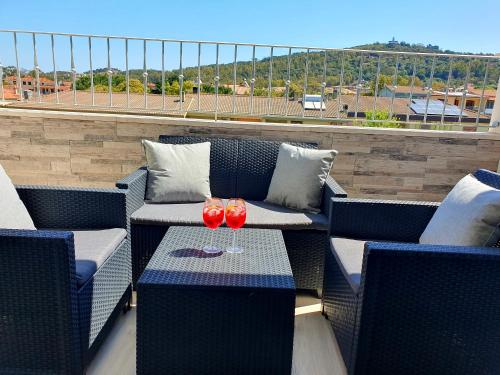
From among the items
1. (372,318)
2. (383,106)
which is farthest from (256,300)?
(383,106)

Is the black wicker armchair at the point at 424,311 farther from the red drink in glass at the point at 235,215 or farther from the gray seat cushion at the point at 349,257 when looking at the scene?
the red drink in glass at the point at 235,215

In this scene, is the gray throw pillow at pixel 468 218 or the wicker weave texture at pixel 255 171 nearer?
the gray throw pillow at pixel 468 218

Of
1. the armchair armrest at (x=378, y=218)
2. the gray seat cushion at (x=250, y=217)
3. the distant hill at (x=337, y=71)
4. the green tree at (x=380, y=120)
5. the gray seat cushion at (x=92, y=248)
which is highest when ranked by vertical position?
the distant hill at (x=337, y=71)

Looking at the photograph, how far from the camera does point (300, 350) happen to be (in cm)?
204

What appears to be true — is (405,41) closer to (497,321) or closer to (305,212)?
(305,212)

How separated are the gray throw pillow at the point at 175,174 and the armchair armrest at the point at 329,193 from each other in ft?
2.56

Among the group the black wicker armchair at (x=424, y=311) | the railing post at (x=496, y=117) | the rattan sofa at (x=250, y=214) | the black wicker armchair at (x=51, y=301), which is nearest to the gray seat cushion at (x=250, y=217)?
the rattan sofa at (x=250, y=214)

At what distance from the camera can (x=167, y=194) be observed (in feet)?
8.86

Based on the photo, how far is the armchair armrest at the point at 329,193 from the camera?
94.5 inches

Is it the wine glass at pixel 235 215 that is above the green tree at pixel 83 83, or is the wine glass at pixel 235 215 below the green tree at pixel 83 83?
below

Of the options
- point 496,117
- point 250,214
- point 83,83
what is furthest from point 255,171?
point 496,117

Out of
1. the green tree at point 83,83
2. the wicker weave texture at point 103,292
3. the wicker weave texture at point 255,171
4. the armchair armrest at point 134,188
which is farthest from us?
the green tree at point 83,83

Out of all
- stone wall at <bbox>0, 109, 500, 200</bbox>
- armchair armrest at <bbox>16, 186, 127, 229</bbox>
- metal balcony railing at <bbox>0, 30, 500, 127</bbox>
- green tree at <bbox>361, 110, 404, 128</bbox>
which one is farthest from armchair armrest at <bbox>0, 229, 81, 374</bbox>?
green tree at <bbox>361, 110, 404, 128</bbox>

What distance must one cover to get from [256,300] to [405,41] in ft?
13.0
